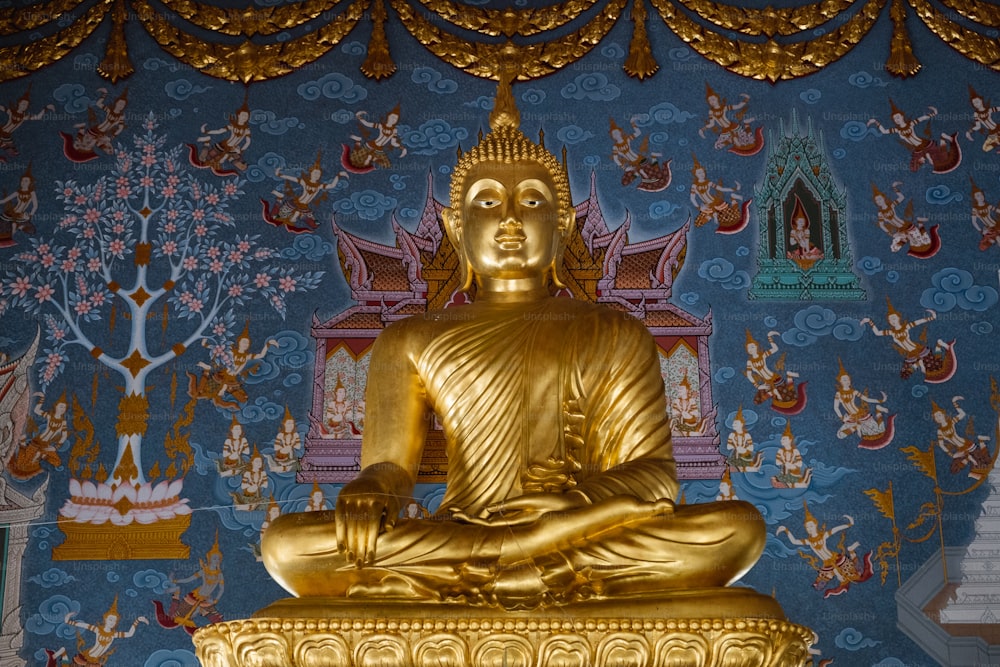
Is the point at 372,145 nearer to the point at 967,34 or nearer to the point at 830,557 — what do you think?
the point at 830,557

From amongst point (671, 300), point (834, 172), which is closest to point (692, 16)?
point (834, 172)

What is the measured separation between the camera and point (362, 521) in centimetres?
346

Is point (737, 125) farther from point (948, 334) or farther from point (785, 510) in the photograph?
point (785, 510)

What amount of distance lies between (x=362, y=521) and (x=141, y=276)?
199cm

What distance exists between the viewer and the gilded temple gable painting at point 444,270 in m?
4.57

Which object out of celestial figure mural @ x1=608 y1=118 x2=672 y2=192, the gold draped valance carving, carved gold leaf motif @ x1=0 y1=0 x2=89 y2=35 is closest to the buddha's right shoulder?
celestial figure mural @ x1=608 y1=118 x2=672 y2=192

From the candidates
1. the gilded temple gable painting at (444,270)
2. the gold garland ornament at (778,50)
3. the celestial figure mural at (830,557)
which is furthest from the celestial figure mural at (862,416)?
the gold garland ornament at (778,50)

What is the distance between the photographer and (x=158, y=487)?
4672mm

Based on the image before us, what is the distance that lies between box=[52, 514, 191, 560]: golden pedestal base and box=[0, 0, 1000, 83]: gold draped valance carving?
1.90 metres

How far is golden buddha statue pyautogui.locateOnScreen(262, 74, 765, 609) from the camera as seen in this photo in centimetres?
340

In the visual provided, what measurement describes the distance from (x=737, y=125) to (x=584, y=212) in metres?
0.74

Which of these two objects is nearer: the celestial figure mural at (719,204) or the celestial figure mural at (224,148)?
the celestial figure mural at (719,204)

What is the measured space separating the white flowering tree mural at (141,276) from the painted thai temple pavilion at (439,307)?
25cm

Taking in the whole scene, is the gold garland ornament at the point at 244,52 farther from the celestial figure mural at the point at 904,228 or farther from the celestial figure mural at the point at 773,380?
the celestial figure mural at the point at 904,228
